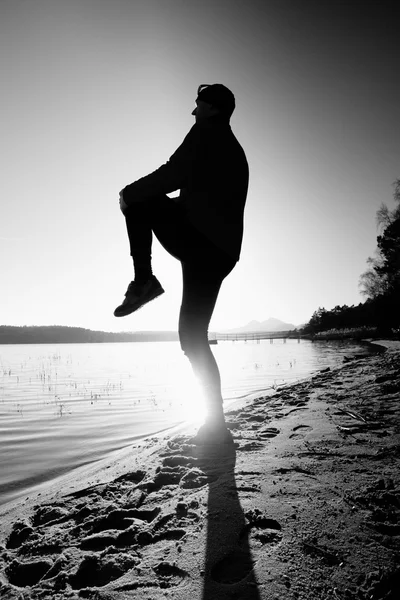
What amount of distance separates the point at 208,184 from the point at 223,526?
2.04 meters

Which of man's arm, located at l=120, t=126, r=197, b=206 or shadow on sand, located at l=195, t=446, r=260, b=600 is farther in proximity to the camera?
man's arm, located at l=120, t=126, r=197, b=206

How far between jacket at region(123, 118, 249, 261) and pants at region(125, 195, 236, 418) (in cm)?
7

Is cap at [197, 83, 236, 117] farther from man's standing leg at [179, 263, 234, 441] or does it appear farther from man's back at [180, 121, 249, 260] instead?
man's standing leg at [179, 263, 234, 441]

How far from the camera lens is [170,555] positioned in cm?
111

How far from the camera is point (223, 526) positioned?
124 cm

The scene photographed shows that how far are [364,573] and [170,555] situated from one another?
0.61 m

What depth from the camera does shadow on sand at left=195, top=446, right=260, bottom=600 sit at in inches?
35.9

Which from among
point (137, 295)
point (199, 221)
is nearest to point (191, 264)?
point (199, 221)

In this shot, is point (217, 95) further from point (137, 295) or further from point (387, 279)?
point (387, 279)

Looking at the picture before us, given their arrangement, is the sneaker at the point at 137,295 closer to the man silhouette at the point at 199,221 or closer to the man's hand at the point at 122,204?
the man silhouette at the point at 199,221

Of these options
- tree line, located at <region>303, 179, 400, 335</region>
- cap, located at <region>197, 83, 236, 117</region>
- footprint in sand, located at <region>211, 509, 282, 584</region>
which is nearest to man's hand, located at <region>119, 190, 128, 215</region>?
cap, located at <region>197, 83, 236, 117</region>

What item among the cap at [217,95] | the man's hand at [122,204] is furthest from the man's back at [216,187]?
the man's hand at [122,204]

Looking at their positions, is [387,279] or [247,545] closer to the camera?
[247,545]

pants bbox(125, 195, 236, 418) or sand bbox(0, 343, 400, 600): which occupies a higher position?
pants bbox(125, 195, 236, 418)
